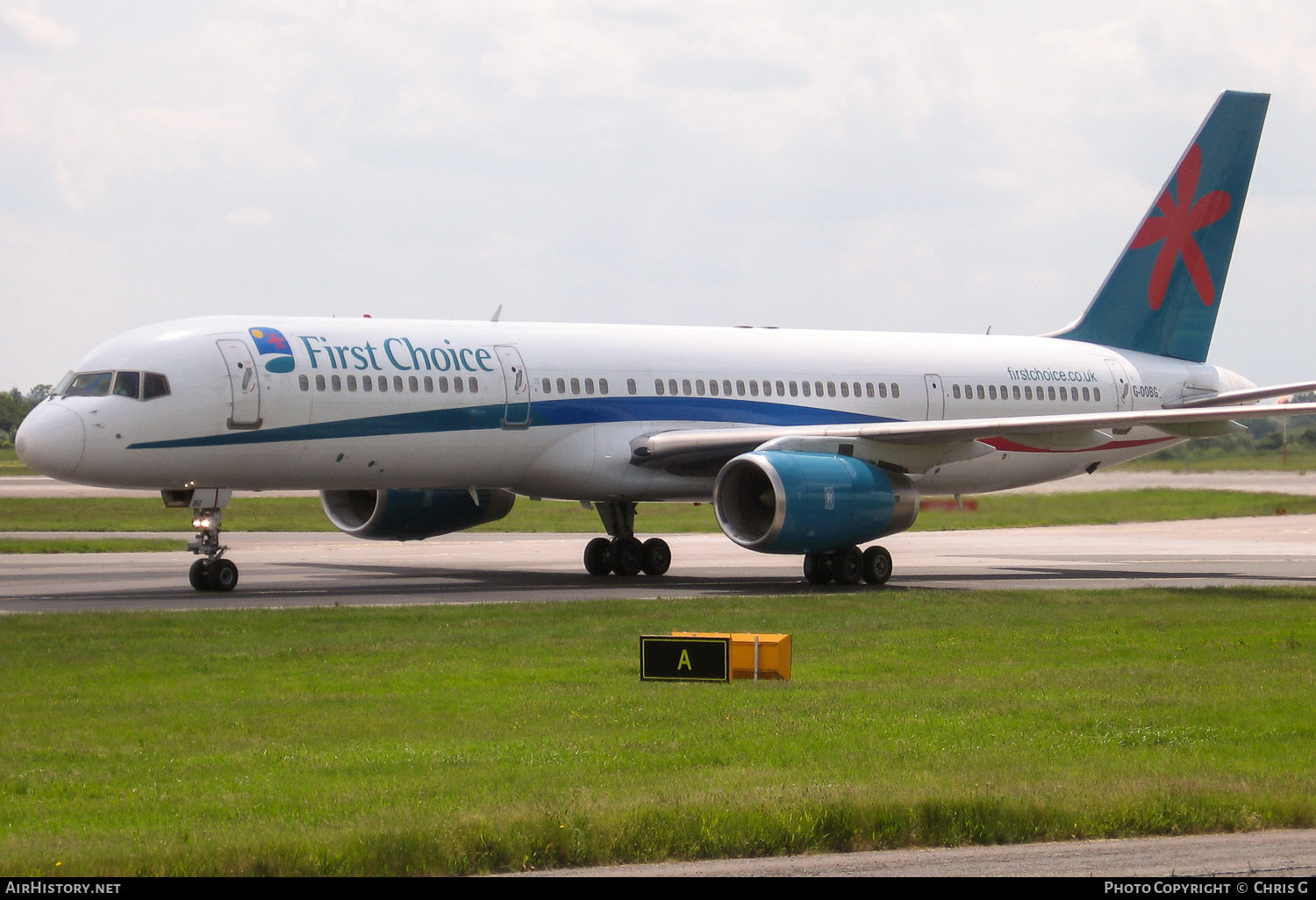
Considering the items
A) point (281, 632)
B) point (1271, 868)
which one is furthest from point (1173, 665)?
point (281, 632)

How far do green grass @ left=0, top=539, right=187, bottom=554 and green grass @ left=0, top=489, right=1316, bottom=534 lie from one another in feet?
19.3

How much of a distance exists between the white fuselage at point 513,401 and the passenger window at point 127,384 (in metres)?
0.13

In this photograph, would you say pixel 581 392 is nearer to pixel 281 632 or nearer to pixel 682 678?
pixel 281 632

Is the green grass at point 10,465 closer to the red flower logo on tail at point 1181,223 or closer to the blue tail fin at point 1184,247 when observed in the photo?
the blue tail fin at point 1184,247

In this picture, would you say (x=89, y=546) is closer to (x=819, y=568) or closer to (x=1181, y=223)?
(x=819, y=568)

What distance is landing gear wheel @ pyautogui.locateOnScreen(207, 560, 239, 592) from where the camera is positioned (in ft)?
76.3

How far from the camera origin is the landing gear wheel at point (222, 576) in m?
23.3

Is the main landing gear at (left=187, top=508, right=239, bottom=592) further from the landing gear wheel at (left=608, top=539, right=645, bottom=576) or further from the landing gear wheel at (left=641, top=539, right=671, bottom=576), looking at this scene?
the landing gear wheel at (left=641, top=539, right=671, bottom=576)

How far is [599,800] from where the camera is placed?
9.24 metres

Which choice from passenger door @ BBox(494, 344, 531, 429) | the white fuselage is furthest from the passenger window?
passenger door @ BBox(494, 344, 531, 429)

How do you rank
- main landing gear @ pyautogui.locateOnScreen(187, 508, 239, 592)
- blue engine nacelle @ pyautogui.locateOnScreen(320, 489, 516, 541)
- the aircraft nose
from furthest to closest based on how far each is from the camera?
blue engine nacelle @ pyautogui.locateOnScreen(320, 489, 516, 541) → main landing gear @ pyautogui.locateOnScreen(187, 508, 239, 592) → the aircraft nose

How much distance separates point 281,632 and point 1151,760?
10.0 meters

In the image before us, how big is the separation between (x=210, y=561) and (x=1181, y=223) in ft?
71.3

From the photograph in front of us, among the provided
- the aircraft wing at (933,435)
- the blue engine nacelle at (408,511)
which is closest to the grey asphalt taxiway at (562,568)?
the blue engine nacelle at (408,511)
